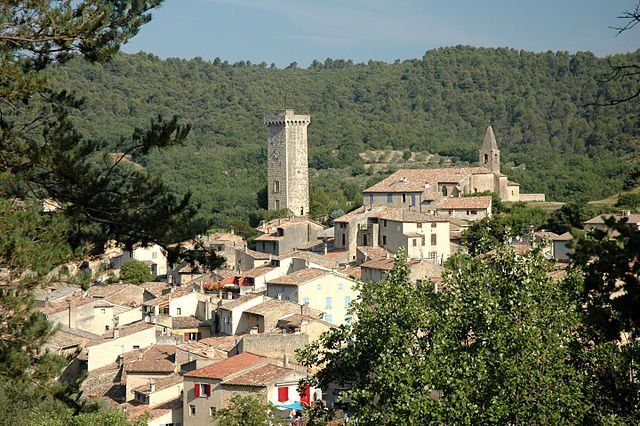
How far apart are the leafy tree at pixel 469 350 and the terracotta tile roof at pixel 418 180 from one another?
135ft

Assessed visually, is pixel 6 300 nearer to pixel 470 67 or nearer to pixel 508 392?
pixel 508 392

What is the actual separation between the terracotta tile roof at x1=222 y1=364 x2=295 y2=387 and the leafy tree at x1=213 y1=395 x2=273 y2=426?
54.4 inches

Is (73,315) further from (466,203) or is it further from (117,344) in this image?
(466,203)

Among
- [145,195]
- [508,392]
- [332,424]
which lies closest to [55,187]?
[145,195]

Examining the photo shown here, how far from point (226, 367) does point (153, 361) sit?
4.32 meters

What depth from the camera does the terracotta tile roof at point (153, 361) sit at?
102ft

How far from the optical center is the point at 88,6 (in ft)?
42.7

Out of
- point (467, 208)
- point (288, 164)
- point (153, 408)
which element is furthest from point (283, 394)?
point (288, 164)

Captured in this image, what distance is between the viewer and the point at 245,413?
79.4 ft

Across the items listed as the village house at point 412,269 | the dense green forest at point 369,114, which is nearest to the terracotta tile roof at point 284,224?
the dense green forest at point 369,114

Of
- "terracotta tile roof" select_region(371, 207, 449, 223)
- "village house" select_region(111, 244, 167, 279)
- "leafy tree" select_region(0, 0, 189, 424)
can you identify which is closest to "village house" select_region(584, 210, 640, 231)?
"leafy tree" select_region(0, 0, 189, 424)

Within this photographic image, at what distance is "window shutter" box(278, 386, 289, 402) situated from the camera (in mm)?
26422

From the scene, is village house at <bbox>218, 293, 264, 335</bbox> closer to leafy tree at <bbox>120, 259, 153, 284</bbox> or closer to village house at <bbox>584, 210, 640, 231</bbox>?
village house at <bbox>584, 210, 640, 231</bbox>

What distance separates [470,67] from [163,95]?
4305 cm
